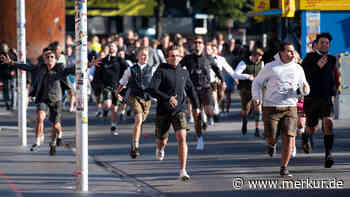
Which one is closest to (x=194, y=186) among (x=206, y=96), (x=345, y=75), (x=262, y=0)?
(x=206, y=96)

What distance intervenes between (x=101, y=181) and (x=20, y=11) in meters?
5.23

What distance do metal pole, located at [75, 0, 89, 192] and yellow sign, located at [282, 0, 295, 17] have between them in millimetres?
9815

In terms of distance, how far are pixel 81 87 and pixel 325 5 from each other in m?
11.1

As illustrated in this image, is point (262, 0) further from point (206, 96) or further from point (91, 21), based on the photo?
point (91, 21)

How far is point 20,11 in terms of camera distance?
1486 centimetres

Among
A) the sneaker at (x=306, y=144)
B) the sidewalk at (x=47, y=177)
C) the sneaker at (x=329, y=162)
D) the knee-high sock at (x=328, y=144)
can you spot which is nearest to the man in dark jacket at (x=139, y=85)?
the sidewalk at (x=47, y=177)

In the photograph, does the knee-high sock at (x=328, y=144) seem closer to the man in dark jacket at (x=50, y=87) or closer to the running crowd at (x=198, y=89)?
the running crowd at (x=198, y=89)

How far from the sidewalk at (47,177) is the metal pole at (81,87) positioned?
251 mm

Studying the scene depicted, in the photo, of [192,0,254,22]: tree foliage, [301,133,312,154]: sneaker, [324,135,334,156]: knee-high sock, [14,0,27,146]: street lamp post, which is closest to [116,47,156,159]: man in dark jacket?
[14,0,27,146]: street lamp post

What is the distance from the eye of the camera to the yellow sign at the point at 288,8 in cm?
1881

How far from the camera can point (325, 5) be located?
64.2 feet

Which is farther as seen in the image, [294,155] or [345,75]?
[345,75]

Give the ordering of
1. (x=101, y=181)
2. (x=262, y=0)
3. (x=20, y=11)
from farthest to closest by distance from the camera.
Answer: (x=262, y=0) < (x=20, y=11) < (x=101, y=181)

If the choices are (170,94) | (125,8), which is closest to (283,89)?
(170,94)
